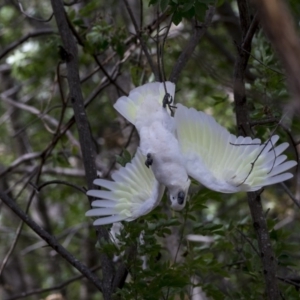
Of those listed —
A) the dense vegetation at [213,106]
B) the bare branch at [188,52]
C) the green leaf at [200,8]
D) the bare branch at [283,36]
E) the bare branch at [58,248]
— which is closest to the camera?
the bare branch at [283,36]

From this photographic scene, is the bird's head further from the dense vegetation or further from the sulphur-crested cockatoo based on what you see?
the dense vegetation

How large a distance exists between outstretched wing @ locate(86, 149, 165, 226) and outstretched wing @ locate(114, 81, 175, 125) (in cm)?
22

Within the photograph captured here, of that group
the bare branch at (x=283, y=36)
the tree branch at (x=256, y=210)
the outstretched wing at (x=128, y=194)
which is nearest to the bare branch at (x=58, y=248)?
the outstretched wing at (x=128, y=194)

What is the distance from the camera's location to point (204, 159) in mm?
2131

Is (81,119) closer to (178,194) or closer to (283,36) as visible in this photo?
(178,194)

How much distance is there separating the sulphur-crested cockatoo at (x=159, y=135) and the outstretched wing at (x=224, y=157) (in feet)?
0.15

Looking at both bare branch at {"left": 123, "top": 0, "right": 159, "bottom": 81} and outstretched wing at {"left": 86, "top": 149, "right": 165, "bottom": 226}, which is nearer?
outstretched wing at {"left": 86, "top": 149, "right": 165, "bottom": 226}

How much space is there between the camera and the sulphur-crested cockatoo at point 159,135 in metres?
2.03

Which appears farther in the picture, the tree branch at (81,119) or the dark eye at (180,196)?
the tree branch at (81,119)

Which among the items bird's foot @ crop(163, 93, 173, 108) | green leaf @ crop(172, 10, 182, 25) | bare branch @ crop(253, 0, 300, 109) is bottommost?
bird's foot @ crop(163, 93, 173, 108)

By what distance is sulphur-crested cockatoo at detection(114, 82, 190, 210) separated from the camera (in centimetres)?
203

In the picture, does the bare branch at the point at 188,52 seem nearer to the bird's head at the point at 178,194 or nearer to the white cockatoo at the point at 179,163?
the white cockatoo at the point at 179,163

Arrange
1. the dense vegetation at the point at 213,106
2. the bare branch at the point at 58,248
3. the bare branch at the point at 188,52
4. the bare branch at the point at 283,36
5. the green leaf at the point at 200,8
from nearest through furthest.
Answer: the bare branch at the point at 283,36, the green leaf at the point at 200,8, the dense vegetation at the point at 213,106, the bare branch at the point at 58,248, the bare branch at the point at 188,52

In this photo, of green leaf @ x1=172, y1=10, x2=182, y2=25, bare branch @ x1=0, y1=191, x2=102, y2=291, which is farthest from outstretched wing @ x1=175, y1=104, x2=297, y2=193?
bare branch @ x1=0, y1=191, x2=102, y2=291
